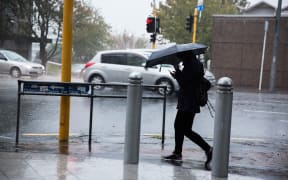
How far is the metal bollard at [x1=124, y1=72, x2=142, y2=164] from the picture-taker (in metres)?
5.78

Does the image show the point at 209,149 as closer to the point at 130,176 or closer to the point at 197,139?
the point at 197,139

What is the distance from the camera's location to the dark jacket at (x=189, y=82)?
6066mm

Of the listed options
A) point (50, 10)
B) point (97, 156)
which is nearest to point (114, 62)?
point (97, 156)

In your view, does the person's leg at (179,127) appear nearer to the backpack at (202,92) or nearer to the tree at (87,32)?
the backpack at (202,92)

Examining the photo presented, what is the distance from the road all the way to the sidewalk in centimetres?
129

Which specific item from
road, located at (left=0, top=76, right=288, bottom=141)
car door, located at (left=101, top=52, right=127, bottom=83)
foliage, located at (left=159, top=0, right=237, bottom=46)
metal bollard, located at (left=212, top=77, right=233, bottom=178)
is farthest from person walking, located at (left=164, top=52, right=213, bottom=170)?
foliage, located at (left=159, top=0, right=237, bottom=46)

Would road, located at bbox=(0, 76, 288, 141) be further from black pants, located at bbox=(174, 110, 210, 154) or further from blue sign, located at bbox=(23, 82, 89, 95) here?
black pants, located at bbox=(174, 110, 210, 154)

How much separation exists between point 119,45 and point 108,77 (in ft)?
151

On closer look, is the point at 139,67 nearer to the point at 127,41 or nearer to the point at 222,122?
the point at 222,122

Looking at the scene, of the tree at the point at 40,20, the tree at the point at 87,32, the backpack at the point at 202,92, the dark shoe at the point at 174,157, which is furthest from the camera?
the tree at the point at 87,32

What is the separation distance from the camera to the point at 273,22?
27859mm

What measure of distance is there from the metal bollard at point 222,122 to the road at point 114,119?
3558mm

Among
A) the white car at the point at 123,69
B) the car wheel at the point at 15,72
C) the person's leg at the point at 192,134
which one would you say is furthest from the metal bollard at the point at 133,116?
the car wheel at the point at 15,72

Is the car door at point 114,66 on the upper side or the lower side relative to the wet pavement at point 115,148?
upper
